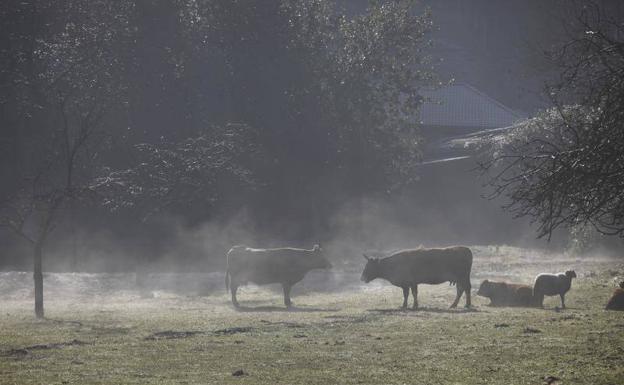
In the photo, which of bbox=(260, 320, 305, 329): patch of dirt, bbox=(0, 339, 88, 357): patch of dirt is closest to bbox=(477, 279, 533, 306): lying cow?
bbox=(260, 320, 305, 329): patch of dirt

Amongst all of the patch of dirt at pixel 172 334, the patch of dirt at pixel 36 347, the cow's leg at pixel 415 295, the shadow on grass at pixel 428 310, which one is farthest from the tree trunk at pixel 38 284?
the cow's leg at pixel 415 295

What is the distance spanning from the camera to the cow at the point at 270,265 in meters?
32.6

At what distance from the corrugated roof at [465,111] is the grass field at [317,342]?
49257 mm

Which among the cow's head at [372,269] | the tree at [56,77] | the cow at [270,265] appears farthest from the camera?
the tree at [56,77]

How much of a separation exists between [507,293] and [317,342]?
35.7 ft

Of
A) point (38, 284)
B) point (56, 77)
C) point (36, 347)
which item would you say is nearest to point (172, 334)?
point (36, 347)

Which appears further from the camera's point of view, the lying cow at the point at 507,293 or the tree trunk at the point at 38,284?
the lying cow at the point at 507,293

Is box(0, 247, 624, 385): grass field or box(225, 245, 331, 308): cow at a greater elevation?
box(225, 245, 331, 308): cow

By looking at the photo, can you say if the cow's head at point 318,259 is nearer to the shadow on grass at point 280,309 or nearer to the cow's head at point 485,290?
the shadow on grass at point 280,309

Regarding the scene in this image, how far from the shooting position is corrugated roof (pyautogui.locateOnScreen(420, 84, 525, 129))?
81000mm

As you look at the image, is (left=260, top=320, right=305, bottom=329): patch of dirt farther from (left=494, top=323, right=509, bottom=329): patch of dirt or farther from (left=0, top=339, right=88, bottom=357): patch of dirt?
(left=0, top=339, right=88, bottom=357): patch of dirt

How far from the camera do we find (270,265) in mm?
32656

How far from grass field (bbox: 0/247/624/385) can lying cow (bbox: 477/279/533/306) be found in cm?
48

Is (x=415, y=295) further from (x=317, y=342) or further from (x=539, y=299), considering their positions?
(x=317, y=342)
